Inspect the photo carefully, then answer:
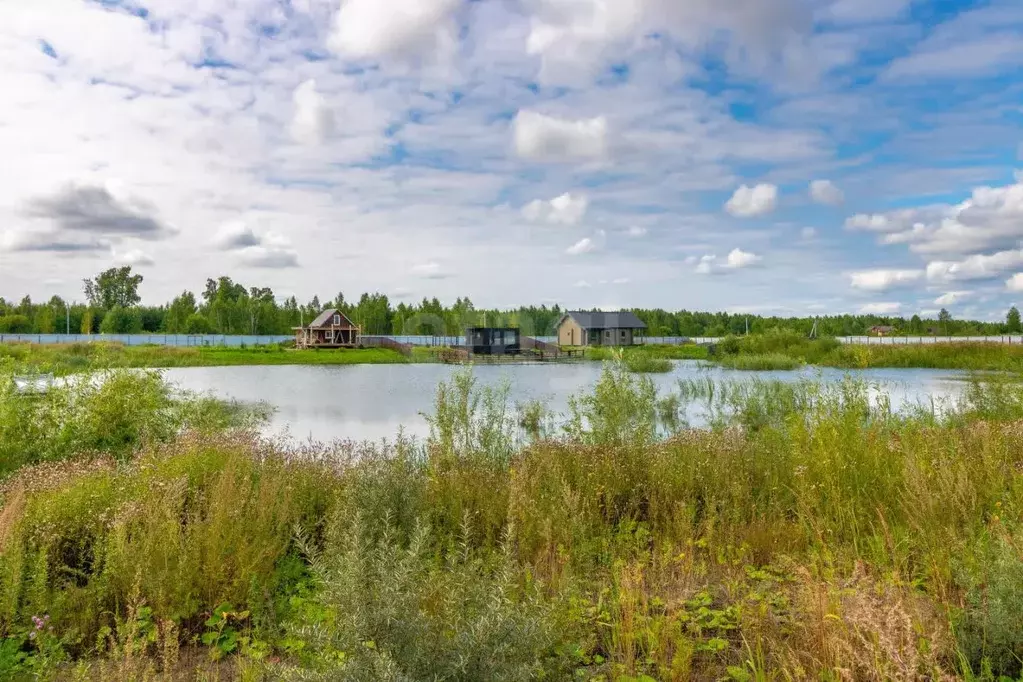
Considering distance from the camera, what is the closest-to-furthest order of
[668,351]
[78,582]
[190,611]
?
[190,611], [78,582], [668,351]

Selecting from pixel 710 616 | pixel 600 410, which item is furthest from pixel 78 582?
pixel 600 410

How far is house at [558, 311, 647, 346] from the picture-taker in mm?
65000

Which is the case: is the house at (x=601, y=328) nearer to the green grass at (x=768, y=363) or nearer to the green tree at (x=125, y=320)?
the green grass at (x=768, y=363)

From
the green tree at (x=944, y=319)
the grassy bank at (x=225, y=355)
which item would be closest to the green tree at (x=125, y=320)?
the grassy bank at (x=225, y=355)

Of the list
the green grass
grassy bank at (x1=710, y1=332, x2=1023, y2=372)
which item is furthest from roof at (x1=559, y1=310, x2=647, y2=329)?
the green grass

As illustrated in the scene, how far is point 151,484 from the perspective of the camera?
5098mm

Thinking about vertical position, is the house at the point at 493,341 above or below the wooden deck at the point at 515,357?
above

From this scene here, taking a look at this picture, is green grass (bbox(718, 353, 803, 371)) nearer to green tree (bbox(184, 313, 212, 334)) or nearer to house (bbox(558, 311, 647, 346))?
house (bbox(558, 311, 647, 346))

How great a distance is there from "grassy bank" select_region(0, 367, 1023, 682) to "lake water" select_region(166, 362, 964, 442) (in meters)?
4.00

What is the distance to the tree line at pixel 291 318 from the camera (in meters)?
76.9

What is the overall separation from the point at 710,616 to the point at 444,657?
2.14 m

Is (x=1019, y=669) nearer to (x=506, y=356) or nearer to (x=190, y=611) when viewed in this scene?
(x=190, y=611)

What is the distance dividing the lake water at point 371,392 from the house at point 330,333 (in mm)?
22015

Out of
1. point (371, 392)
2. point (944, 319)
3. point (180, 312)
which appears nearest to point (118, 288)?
point (180, 312)
